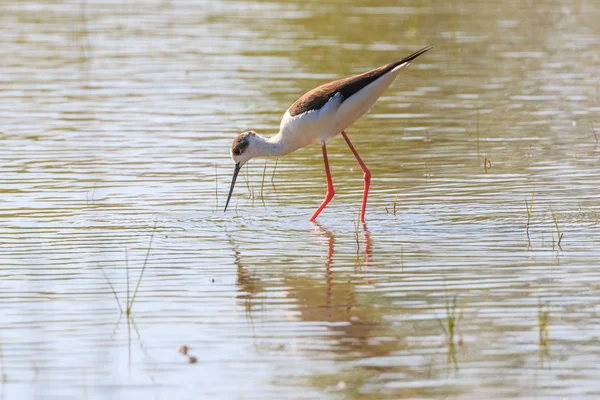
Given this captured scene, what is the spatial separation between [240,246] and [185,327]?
2.16 metres

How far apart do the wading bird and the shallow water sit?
0.45m

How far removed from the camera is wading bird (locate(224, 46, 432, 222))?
10.1 meters

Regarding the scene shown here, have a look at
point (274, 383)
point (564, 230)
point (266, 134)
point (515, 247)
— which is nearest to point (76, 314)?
point (274, 383)

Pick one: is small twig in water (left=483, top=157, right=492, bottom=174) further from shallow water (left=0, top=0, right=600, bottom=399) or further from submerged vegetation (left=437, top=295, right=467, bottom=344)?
submerged vegetation (left=437, top=295, right=467, bottom=344)

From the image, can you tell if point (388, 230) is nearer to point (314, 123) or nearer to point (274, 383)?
point (314, 123)

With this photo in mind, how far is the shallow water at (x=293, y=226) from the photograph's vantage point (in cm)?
598

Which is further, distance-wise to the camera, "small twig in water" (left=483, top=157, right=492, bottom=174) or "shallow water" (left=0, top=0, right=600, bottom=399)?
"small twig in water" (left=483, top=157, right=492, bottom=174)

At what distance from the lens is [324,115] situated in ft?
33.2

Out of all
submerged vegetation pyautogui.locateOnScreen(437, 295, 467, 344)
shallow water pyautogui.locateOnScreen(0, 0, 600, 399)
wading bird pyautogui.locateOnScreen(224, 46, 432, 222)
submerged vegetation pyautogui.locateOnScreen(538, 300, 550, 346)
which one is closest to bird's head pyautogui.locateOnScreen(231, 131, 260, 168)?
wading bird pyautogui.locateOnScreen(224, 46, 432, 222)

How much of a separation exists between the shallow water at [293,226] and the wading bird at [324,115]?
449 millimetres

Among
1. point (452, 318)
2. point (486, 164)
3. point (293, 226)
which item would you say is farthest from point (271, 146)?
point (452, 318)

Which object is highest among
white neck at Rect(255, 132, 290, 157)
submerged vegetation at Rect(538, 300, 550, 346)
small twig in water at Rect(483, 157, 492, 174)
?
white neck at Rect(255, 132, 290, 157)

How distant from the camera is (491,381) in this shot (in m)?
5.66

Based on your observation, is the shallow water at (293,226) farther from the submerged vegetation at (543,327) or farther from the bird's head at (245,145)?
the bird's head at (245,145)
